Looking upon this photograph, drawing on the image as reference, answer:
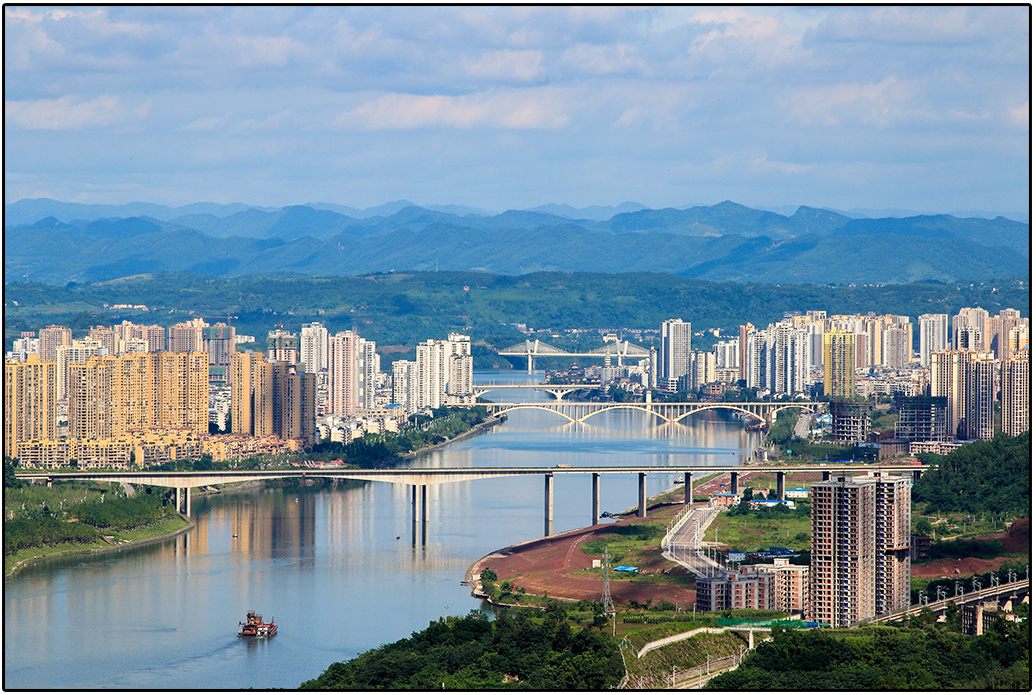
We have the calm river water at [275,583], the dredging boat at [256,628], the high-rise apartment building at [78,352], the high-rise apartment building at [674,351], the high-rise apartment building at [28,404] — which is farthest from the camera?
Answer: the high-rise apartment building at [674,351]

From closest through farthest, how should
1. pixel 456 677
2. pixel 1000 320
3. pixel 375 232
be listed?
1. pixel 456 677
2. pixel 1000 320
3. pixel 375 232

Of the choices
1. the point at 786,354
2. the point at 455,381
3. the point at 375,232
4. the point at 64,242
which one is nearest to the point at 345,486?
the point at 455,381

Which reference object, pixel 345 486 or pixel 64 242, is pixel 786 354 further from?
pixel 64 242

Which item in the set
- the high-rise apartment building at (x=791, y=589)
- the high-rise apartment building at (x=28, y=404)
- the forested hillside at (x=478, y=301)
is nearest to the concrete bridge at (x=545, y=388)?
the high-rise apartment building at (x=28, y=404)

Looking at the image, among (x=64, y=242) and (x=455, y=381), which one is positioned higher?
(x=64, y=242)

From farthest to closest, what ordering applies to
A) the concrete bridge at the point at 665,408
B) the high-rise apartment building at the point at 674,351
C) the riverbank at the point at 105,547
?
1. the high-rise apartment building at the point at 674,351
2. the concrete bridge at the point at 665,408
3. the riverbank at the point at 105,547

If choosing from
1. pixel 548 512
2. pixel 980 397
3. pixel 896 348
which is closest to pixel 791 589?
pixel 548 512

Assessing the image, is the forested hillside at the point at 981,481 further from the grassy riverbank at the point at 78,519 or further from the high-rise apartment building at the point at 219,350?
the high-rise apartment building at the point at 219,350
